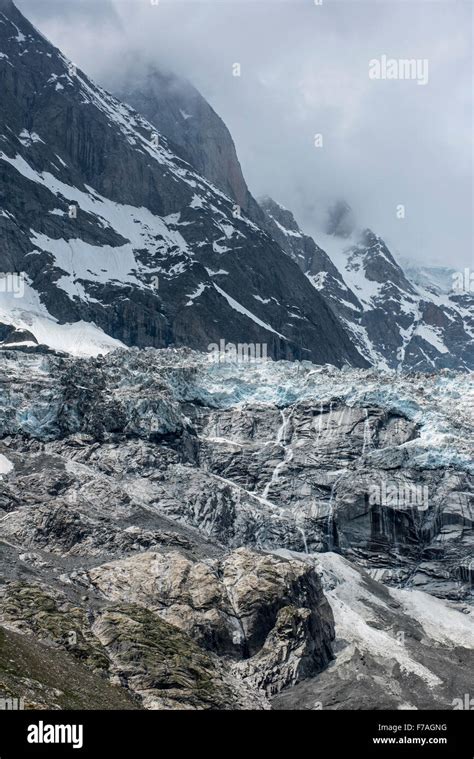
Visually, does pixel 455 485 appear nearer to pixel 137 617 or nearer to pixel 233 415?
pixel 233 415

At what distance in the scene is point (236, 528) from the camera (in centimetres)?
14150

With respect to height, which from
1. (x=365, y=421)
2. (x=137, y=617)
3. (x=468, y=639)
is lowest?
(x=468, y=639)

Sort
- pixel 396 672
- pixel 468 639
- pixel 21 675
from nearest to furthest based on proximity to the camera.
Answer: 1. pixel 21 675
2. pixel 396 672
3. pixel 468 639

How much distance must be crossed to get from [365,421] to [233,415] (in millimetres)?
24886

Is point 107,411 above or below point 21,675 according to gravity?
above

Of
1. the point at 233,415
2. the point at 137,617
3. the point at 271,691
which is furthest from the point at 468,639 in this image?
the point at 233,415

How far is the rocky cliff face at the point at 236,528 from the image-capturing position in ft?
327

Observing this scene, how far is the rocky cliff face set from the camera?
99.7m
